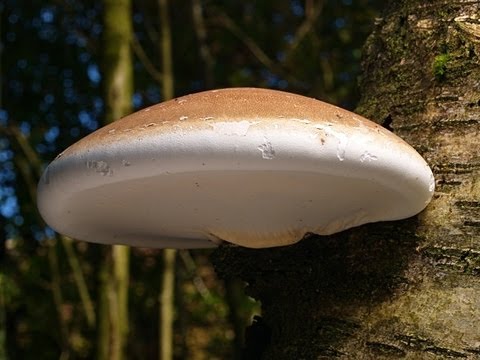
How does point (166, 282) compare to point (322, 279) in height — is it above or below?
above

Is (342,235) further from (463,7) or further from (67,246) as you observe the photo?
(67,246)

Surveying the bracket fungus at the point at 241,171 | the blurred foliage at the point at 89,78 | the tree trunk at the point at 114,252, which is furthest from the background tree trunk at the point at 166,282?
the bracket fungus at the point at 241,171

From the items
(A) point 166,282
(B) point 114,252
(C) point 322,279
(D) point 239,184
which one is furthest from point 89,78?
(D) point 239,184

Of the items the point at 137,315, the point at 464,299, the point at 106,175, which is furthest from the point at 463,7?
the point at 137,315

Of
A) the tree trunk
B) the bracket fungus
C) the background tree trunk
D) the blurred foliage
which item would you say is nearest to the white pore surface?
the bracket fungus

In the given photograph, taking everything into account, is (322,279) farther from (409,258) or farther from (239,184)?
(239,184)

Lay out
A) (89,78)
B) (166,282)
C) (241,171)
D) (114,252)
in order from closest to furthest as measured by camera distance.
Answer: (241,171) → (114,252) → (166,282) → (89,78)

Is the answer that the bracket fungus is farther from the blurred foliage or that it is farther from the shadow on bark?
the blurred foliage
